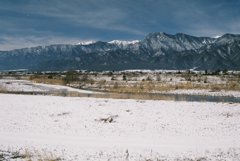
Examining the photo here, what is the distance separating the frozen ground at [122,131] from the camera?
18312 millimetres

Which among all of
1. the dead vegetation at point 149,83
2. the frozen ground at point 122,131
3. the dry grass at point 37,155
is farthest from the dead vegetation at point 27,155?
the dead vegetation at point 149,83

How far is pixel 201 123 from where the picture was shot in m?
27.3

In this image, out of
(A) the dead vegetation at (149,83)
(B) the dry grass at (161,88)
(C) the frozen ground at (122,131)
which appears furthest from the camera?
(A) the dead vegetation at (149,83)

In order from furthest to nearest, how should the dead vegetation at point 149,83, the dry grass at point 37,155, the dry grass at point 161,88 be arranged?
the dead vegetation at point 149,83
the dry grass at point 161,88
the dry grass at point 37,155

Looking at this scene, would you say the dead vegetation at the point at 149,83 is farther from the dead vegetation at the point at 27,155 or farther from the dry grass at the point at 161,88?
the dead vegetation at the point at 27,155

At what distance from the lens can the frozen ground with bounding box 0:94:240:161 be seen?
18312mm

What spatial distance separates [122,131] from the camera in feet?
80.4

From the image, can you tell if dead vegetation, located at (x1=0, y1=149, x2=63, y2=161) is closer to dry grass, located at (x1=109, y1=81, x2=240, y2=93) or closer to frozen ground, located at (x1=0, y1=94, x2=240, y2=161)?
frozen ground, located at (x1=0, y1=94, x2=240, y2=161)

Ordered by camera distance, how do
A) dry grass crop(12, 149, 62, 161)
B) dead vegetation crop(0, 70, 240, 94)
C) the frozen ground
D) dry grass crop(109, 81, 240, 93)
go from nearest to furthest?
dry grass crop(12, 149, 62, 161) < the frozen ground < dry grass crop(109, 81, 240, 93) < dead vegetation crop(0, 70, 240, 94)

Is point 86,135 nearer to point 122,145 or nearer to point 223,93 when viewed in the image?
point 122,145

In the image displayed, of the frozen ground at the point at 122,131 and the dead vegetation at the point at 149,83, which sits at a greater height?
the dead vegetation at the point at 149,83

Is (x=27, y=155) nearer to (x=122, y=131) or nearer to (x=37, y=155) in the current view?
(x=37, y=155)

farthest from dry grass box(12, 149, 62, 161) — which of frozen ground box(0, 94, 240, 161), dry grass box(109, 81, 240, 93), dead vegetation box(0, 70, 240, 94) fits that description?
dry grass box(109, 81, 240, 93)

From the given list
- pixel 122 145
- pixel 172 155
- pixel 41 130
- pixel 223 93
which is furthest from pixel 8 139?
pixel 223 93
